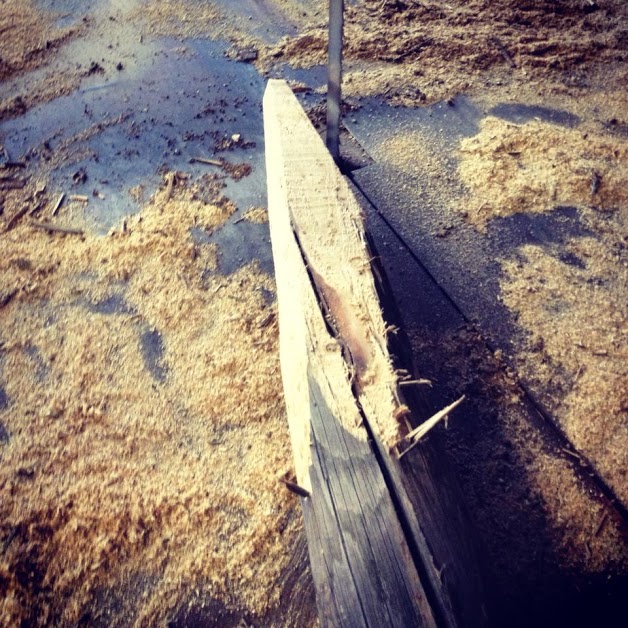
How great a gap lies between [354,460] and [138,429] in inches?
46.5

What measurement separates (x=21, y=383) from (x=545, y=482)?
2.44 metres

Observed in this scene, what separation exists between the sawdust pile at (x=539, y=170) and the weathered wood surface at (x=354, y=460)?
1376 millimetres

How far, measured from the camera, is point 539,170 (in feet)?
9.22

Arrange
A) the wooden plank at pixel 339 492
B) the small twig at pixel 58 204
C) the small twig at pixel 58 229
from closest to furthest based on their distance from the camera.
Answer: the wooden plank at pixel 339 492 < the small twig at pixel 58 229 < the small twig at pixel 58 204

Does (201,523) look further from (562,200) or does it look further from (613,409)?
(562,200)

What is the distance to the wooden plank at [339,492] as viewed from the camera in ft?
3.67

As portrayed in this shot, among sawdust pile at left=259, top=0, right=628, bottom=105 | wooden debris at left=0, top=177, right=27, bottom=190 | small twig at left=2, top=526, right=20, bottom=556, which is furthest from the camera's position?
sawdust pile at left=259, top=0, right=628, bottom=105

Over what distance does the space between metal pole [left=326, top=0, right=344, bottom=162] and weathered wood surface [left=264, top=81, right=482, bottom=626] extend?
1152mm

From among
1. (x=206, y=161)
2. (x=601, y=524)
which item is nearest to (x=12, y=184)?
(x=206, y=161)

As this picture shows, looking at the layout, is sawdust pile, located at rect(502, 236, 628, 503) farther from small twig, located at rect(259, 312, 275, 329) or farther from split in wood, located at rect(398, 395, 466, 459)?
small twig, located at rect(259, 312, 275, 329)

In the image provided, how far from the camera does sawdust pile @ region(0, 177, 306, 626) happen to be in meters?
1.62

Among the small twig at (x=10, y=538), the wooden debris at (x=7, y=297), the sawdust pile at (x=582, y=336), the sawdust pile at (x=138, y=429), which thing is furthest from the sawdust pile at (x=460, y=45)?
the small twig at (x=10, y=538)

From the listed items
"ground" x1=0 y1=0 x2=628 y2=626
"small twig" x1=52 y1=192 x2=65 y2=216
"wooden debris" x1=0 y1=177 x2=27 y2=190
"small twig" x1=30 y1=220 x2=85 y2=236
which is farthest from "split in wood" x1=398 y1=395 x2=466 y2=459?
"wooden debris" x1=0 y1=177 x2=27 y2=190

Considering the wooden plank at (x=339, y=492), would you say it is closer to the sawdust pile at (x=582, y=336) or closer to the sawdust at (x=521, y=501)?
the sawdust at (x=521, y=501)
